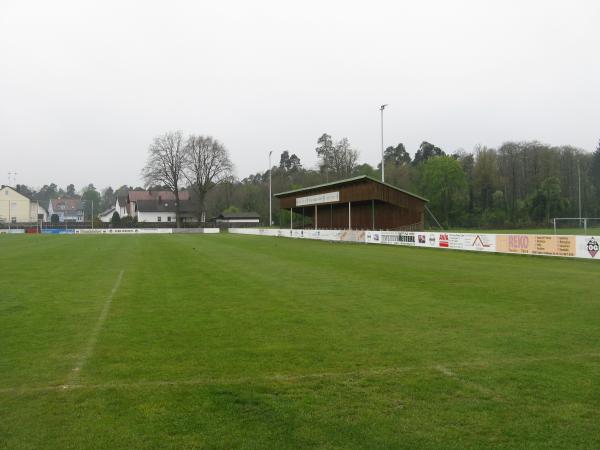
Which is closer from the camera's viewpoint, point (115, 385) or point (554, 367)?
point (115, 385)

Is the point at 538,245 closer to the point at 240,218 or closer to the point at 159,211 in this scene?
the point at 240,218

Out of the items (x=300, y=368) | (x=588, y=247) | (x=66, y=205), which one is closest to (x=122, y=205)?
(x=66, y=205)

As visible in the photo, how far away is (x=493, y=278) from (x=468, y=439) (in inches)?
529

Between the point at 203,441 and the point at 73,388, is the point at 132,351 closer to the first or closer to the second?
the point at 73,388

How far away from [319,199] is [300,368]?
5184cm

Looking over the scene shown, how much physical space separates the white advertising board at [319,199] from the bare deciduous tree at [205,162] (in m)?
35.2

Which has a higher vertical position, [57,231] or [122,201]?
[122,201]

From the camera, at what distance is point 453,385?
19.7ft

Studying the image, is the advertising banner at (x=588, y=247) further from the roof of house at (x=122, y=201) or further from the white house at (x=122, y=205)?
the roof of house at (x=122, y=201)

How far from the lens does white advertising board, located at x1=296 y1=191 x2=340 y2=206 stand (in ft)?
177

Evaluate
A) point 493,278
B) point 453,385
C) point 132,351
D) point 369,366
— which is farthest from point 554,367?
point 493,278

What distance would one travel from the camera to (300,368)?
6.68 metres

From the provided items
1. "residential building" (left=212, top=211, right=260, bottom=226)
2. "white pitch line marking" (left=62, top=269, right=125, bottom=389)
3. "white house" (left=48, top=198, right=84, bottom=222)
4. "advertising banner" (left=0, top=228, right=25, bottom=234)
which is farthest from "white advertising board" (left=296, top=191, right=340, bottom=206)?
"white house" (left=48, top=198, right=84, bottom=222)

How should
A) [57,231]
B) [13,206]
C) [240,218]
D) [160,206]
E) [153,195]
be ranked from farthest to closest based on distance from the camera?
1. [153,195]
2. [160,206]
3. [13,206]
4. [240,218]
5. [57,231]
